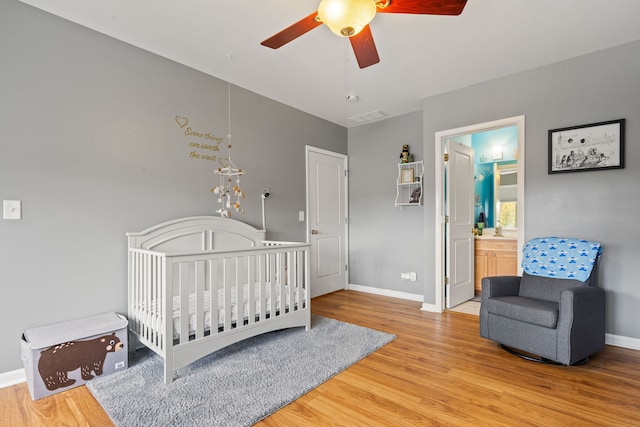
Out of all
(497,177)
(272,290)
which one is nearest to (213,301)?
(272,290)

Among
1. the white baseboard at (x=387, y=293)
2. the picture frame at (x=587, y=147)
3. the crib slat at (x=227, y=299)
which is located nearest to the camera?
the crib slat at (x=227, y=299)

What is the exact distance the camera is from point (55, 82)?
7.14ft

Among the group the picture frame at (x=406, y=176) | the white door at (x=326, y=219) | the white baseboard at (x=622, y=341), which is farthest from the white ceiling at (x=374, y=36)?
the white baseboard at (x=622, y=341)

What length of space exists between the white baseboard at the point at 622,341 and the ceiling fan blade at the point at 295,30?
3.13 meters

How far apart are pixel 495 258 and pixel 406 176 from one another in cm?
159

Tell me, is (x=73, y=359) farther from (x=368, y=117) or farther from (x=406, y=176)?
(x=368, y=117)

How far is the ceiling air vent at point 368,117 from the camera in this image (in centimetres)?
412

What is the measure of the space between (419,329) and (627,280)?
1.69 metres

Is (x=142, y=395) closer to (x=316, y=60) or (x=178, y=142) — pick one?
(x=178, y=142)

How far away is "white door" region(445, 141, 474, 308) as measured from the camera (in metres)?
3.59

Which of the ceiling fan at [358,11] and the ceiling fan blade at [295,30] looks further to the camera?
the ceiling fan blade at [295,30]

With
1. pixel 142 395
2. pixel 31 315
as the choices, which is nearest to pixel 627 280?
pixel 142 395

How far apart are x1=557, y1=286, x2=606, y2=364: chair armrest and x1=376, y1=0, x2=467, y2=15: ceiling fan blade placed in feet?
6.40

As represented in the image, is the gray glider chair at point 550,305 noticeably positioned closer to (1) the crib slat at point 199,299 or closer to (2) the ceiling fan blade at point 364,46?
(2) the ceiling fan blade at point 364,46
